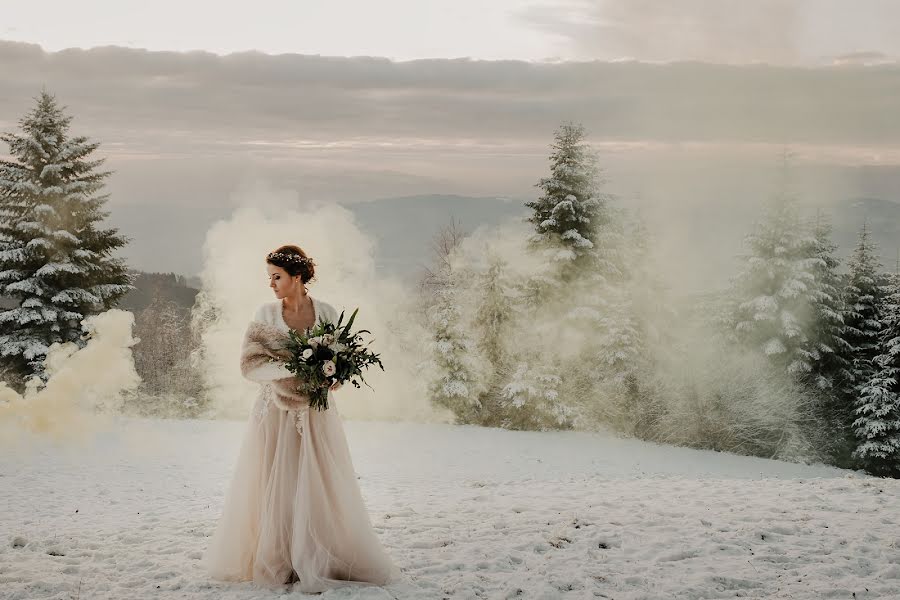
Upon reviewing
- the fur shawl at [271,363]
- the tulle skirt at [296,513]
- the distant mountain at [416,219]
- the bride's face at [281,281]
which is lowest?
the tulle skirt at [296,513]

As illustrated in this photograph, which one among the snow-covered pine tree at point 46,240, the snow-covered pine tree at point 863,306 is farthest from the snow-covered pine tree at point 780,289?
the snow-covered pine tree at point 46,240

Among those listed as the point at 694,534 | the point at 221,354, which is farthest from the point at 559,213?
the point at 694,534

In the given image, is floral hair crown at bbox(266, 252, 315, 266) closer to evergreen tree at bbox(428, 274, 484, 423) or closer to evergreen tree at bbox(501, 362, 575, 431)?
evergreen tree at bbox(428, 274, 484, 423)

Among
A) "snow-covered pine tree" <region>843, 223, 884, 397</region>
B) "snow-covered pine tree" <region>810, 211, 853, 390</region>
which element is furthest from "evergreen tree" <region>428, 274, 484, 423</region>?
"snow-covered pine tree" <region>843, 223, 884, 397</region>

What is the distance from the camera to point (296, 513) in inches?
228

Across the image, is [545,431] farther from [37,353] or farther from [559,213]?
[37,353]

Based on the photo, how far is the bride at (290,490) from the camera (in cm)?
580

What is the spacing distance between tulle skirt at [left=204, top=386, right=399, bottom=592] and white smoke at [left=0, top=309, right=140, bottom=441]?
5.67 meters

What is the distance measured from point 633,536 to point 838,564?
1.82 m

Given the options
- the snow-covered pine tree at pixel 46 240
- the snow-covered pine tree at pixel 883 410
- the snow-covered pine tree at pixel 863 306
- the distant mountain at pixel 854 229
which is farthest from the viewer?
the distant mountain at pixel 854 229

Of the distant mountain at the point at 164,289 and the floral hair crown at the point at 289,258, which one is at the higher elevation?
the floral hair crown at the point at 289,258

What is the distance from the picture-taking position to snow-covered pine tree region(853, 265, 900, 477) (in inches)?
992

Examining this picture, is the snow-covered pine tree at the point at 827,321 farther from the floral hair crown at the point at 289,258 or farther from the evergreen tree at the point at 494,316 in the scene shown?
the floral hair crown at the point at 289,258

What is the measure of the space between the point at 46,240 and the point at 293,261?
70.7 feet
